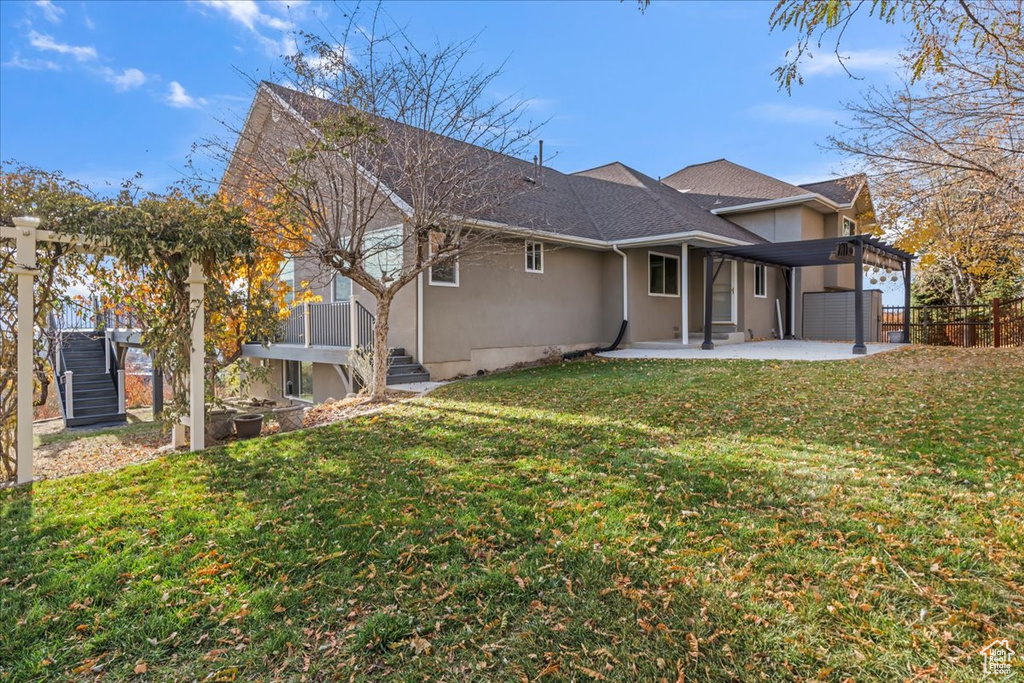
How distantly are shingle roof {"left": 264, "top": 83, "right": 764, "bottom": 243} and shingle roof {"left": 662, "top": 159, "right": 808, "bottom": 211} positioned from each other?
0.97 meters

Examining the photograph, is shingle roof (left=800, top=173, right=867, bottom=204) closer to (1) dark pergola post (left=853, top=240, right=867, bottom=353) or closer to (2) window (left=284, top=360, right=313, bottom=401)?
(1) dark pergola post (left=853, top=240, right=867, bottom=353)

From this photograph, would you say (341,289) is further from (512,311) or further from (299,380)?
(512,311)

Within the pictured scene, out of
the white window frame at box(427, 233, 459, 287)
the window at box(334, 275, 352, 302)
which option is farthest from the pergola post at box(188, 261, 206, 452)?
the window at box(334, 275, 352, 302)

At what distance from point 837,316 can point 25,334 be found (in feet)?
67.5

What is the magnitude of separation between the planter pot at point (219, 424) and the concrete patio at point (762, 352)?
9221 mm

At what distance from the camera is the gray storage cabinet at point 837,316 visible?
60.4ft

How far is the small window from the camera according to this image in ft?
44.7

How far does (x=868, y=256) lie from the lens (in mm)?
14047

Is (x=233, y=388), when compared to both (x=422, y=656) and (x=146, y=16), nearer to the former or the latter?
(x=146, y=16)

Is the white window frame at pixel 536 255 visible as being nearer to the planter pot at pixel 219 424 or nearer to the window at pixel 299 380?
the window at pixel 299 380

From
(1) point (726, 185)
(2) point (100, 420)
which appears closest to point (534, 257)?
(1) point (726, 185)

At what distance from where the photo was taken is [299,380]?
599 inches

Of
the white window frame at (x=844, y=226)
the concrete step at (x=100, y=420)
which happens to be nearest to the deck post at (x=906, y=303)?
the white window frame at (x=844, y=226)

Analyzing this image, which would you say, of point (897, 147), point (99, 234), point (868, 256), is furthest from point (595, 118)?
point (99, 234)
